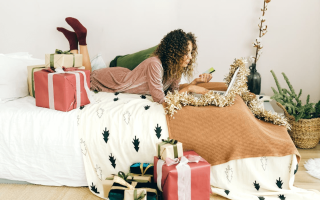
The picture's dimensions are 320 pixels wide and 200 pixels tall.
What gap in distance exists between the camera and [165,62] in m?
1.80

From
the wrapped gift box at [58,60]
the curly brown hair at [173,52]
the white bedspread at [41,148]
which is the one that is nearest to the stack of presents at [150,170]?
the white bedspread at [41,148]

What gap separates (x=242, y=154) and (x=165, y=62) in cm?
77

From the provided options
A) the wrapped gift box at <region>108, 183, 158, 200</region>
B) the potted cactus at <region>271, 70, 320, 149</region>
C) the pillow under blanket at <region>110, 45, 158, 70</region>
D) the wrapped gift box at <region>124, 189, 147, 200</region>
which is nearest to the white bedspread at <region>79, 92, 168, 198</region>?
the wrapped gift box at <region>108, 183, 158, 200</region>

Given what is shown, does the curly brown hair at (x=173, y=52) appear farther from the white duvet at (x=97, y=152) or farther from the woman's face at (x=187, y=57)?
the white duvet at (x=97, y=152)

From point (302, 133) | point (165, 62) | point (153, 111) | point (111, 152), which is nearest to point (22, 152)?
point (111, 152)

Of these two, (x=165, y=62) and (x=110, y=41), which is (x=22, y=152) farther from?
(x=110, y=41)

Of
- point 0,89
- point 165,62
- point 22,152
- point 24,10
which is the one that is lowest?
point 22,152

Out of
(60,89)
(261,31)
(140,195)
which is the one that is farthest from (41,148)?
(261,31)

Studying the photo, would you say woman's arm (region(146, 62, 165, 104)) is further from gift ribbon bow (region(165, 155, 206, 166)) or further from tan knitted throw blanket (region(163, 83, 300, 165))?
gift ribbon bow (region(165, 155, 206, 166))

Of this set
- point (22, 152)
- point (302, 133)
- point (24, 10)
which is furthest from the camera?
point (24, 10)

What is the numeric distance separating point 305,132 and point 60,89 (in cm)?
183

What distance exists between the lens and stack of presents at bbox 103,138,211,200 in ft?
3.93

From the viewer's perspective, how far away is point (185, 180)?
48.8 inches

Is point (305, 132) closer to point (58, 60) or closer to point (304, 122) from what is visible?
point (304, 122)
